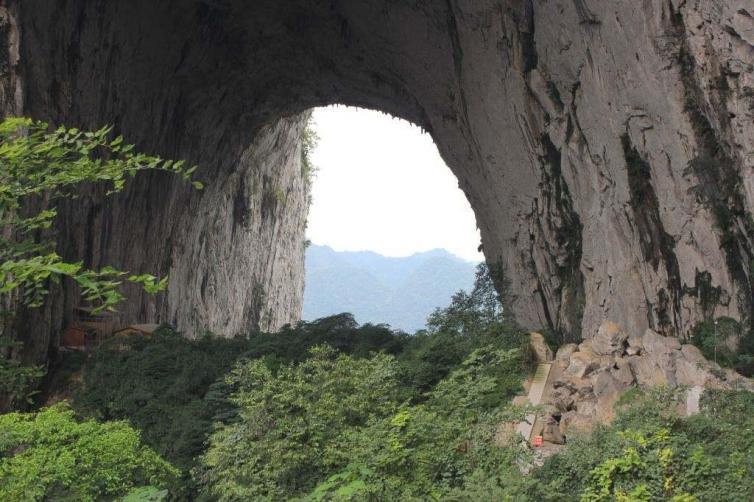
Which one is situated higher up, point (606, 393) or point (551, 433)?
point (606, 393)

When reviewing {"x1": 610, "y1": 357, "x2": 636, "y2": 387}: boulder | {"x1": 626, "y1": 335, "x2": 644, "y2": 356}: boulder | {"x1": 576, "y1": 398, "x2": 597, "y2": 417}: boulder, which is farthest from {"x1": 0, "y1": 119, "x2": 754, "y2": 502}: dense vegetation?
{"x1": 626, "y1": 335, "x2": 644, "y2": 356}: boulder

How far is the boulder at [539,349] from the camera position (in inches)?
644

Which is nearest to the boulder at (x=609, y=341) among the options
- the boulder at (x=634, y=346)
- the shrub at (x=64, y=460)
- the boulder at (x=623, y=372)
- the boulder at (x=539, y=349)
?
the boulder at (x=634, y=346)

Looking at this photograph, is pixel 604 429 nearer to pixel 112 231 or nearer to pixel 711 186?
pixel 711 186

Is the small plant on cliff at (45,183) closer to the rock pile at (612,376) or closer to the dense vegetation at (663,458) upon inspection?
the dense vegetation at (663,458)

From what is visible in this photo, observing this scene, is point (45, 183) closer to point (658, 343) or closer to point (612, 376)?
point (612, 376)

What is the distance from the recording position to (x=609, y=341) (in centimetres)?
1535

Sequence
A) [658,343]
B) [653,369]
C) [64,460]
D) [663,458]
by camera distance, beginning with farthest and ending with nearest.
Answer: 1. [658,343]
2. [653,369]
3. [64,460]
4. [663,458]

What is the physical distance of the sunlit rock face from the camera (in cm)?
1440

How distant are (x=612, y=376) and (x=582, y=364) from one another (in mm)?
930

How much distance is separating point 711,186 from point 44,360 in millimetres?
16099

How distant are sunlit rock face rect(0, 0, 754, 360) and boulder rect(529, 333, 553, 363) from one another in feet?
5.27

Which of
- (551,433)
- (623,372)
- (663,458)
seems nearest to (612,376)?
(623,372)

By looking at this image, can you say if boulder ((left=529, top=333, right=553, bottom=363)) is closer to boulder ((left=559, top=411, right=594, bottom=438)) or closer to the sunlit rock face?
the sunlit rock face
